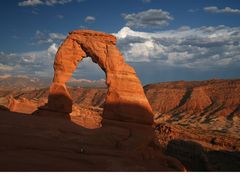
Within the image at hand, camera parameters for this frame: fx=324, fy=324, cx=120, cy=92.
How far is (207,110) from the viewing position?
67.1 m

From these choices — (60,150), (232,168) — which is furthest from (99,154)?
(232,168)

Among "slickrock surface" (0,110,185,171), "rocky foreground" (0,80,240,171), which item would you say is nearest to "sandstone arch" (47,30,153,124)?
"slickrock surface" (0,110,185,171)

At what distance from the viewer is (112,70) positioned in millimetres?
17359

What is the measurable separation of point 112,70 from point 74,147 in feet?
18.8

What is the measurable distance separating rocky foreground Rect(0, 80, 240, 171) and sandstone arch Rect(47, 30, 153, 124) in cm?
83

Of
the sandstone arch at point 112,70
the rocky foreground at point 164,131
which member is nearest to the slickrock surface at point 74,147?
the rocky foreground at point 164,131

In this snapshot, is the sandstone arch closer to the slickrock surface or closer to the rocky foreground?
the slickrock surface

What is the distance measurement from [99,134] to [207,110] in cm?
5503

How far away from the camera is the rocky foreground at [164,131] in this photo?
1295cm

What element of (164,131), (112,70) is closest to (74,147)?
(112,70)

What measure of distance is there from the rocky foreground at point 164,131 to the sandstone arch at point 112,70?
83 centimetres

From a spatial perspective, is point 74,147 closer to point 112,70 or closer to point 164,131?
point 112,70

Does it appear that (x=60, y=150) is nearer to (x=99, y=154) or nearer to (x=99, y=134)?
(x=99, y=154)
